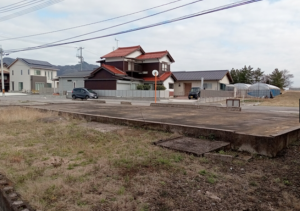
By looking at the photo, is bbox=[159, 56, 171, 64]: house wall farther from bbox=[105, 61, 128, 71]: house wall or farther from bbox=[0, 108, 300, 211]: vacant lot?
bbox=[0, 108, 300, 211]: vacant lot

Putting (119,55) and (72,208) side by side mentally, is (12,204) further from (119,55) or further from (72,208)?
(119,55)

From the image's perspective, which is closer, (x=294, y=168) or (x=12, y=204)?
(x=12, y=204)

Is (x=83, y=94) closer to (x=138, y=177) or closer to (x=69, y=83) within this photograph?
(x=69, y=83)

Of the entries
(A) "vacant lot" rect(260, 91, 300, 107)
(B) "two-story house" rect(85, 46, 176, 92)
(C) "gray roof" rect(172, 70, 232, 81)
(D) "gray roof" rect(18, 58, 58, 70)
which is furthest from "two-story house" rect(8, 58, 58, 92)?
(A) "vacant lot" rect(260, 91, 300, 107)

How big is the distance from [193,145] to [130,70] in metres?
28.9

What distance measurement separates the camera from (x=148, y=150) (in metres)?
4.86

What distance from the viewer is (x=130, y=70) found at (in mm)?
33219

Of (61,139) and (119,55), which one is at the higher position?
(119,55)

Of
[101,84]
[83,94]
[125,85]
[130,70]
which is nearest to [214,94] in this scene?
[125,85]

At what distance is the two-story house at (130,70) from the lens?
102 ft

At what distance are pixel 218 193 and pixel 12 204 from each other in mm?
2517

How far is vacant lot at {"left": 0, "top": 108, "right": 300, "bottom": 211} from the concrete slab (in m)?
0.26

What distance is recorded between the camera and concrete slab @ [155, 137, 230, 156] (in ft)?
15.6

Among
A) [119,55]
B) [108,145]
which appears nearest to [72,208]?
[108,145]
